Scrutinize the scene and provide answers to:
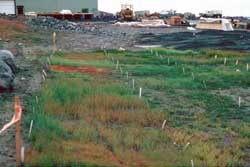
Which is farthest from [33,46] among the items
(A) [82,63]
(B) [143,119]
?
(B) [143,119]

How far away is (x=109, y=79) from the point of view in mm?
14992

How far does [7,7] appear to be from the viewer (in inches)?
2085

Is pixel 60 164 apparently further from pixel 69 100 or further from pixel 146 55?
pixel 146 55

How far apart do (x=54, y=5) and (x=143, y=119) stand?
55121mm

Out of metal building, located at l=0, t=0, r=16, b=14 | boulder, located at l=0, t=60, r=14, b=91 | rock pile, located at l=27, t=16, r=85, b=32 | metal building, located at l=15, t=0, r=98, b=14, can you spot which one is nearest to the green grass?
boulder, located at l=0, t=60, r=14, b=91

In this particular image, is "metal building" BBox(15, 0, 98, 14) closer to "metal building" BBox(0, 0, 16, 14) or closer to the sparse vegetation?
"metal building" BBox(0, 0, 16, 14)

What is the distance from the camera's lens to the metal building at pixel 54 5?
200ft

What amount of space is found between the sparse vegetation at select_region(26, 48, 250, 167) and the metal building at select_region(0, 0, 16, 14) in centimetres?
3807

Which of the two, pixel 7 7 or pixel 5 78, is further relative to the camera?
pixel 7 7

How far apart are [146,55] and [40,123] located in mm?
13637

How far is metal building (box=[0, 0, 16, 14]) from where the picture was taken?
52.7 m

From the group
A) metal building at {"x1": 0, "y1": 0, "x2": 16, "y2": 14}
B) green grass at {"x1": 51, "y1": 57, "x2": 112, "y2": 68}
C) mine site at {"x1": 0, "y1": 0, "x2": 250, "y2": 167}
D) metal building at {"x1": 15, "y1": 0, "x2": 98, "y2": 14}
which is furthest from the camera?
metal building at {"x1": 15, "y1": 0, "x2": 98, "y2": 14}

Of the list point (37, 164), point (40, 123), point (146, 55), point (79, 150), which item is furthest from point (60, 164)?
point (146, 55)

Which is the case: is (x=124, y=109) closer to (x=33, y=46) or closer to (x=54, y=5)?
(x=33, y=46)
